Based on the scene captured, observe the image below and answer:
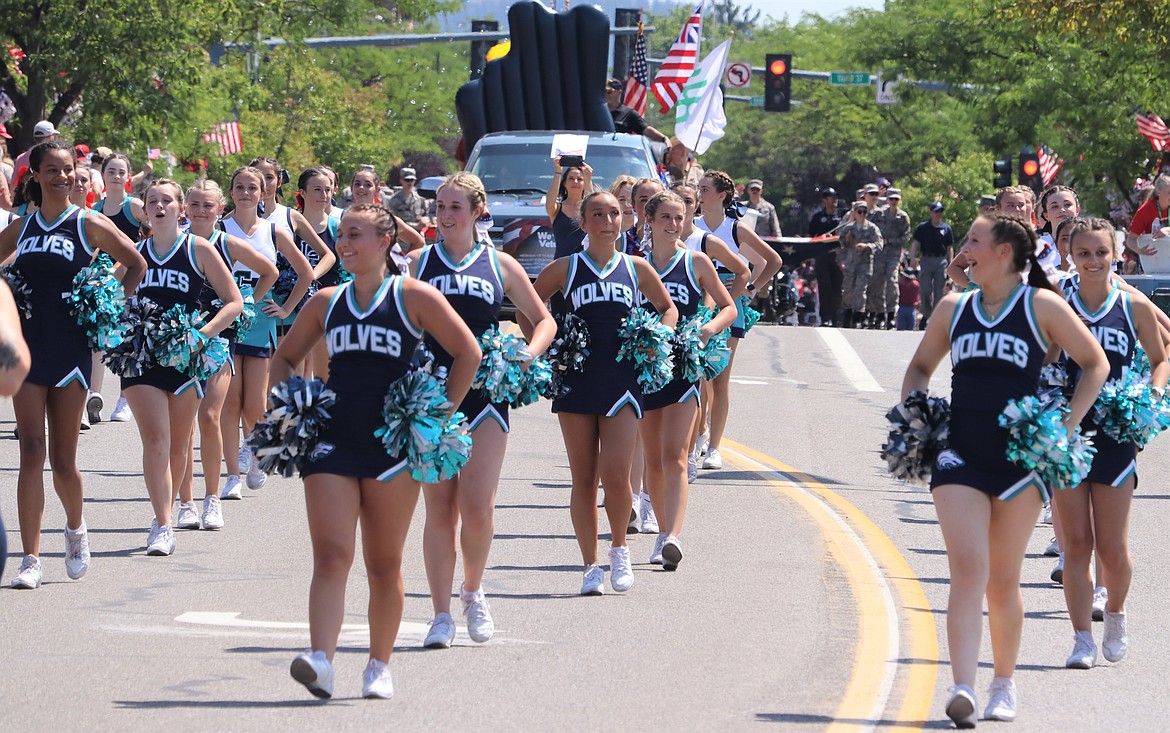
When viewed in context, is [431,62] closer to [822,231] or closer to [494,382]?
[822,231]

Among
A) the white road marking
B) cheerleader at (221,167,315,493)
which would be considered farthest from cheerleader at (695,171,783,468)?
the white road marking

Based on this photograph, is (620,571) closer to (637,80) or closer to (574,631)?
(574,631)

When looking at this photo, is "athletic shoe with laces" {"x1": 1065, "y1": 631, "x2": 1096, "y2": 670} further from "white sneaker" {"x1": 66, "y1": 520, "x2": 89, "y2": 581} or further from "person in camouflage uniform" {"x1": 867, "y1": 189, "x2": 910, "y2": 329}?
"person in camouflage uniform" {"x1": 867, "y1": 189, "x2": 910, "y2": 329}

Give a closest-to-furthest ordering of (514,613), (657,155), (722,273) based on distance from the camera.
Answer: (514,613), (722,273), (657,155)

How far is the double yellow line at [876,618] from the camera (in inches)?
267

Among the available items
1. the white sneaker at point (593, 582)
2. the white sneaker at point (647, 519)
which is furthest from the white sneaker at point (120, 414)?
the white sneaker at point (593, 582)

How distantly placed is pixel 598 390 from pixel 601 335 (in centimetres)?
28

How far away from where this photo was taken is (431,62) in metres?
63.4

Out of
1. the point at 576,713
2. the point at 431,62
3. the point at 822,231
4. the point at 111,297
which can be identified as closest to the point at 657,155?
the point at 822,231

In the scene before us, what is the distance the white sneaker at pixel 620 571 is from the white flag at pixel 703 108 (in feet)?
58.5

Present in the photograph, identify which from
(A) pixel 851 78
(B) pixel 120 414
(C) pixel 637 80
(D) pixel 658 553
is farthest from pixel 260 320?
(A) pixel 851 78

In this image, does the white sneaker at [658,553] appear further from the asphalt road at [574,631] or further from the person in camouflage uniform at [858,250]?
the person in camouflage uniform at [858,250]

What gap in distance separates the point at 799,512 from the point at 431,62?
5332cm

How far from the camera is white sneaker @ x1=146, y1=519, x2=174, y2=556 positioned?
949cm
